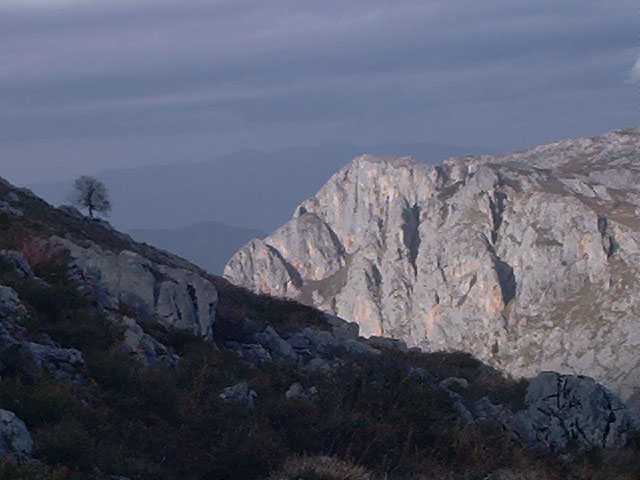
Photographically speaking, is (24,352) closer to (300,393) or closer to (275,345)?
(300,393)

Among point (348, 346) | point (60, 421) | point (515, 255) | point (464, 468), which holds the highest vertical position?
point (60, 421)

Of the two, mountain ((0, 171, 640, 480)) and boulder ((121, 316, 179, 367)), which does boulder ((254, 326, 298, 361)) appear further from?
boulder ((121, 316, 179, 367))

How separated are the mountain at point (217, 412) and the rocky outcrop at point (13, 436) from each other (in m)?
0.02

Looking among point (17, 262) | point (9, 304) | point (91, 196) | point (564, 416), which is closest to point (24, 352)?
point (9, 304)

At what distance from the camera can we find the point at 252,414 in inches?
468

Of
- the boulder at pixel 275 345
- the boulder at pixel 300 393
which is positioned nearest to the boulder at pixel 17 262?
the boulder at pixel 300 393

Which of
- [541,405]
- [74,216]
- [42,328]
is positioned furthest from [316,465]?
[74,216]

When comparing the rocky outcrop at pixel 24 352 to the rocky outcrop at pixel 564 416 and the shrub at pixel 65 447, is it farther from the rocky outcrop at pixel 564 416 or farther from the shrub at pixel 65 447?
the rocky outcrop at pixel 564 416

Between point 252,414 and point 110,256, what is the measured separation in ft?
39.1

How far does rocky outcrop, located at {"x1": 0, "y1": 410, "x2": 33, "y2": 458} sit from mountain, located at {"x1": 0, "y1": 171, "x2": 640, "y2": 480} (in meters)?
0.02

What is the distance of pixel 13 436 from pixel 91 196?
36750 mm

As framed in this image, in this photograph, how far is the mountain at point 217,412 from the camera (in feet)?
32.4

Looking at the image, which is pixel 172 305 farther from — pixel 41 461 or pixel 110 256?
pixel 41 461

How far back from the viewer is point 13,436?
9.04 metres
